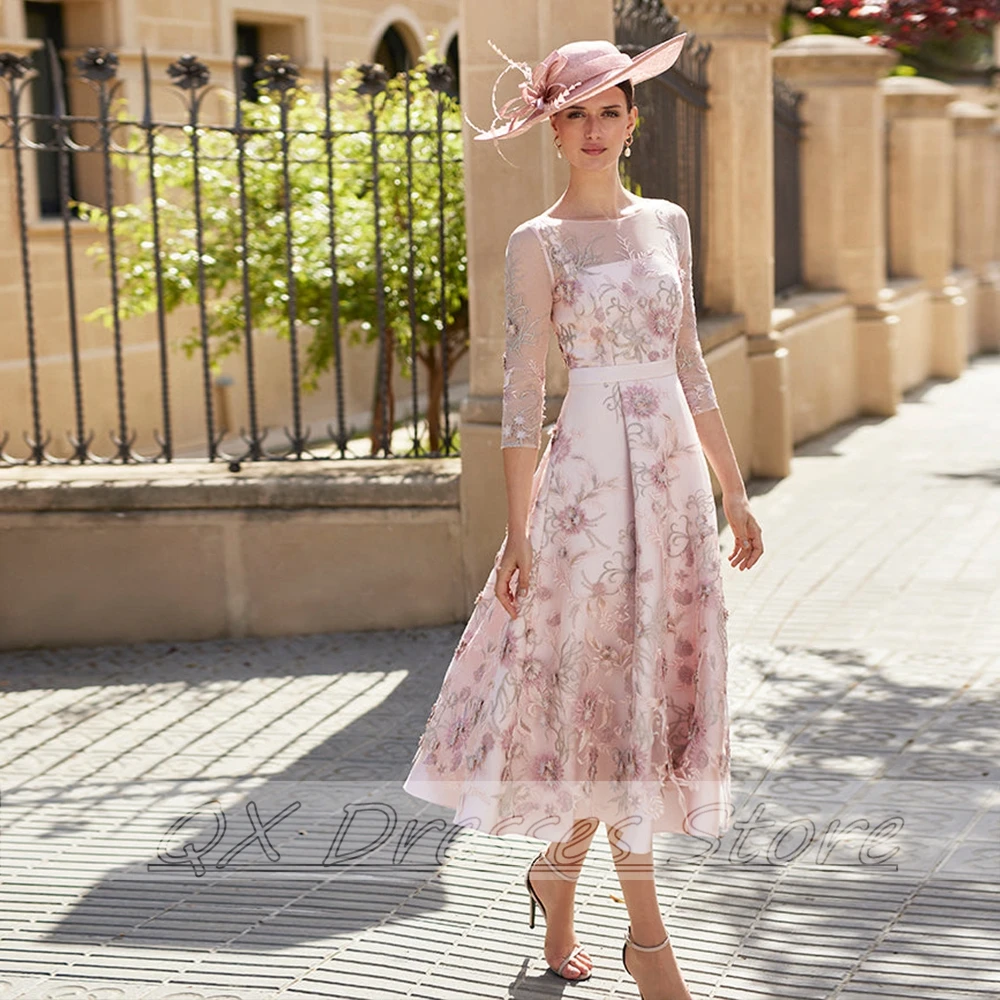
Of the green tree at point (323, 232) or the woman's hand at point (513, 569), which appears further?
the green tree at point (323, 232)

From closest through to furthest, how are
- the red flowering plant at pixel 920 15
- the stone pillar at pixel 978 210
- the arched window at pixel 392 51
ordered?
1. the red flowering plant at pixel 920 15
2. the arched window at pixel 392 51
3. the stone pillar at pixel 978 210

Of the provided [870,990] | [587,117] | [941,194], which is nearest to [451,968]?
[870,990]

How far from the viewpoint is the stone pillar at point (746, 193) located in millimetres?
10531

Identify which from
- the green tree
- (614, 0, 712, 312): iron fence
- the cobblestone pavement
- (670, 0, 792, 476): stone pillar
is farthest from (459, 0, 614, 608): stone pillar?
(670, 0, 792, 476): stone pillar

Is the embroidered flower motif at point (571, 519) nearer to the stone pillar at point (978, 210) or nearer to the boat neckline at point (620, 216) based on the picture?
the boat neckline at point (620, 216)

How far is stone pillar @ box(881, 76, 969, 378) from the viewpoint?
56.5 ft

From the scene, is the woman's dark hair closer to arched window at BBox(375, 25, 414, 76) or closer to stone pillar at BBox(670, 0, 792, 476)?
stone pillar at BBox(670, 0, 792, 476)

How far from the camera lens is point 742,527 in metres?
3.82

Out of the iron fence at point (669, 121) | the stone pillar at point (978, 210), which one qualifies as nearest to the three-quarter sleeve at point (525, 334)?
the iron fence at point (669, 121)

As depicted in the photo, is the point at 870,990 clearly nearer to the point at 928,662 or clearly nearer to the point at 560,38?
the point at 928,662

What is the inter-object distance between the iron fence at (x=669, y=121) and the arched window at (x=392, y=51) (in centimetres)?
843

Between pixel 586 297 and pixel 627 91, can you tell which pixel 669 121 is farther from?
pixel 586 297

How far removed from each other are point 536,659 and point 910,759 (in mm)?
1981

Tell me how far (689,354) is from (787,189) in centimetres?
959
